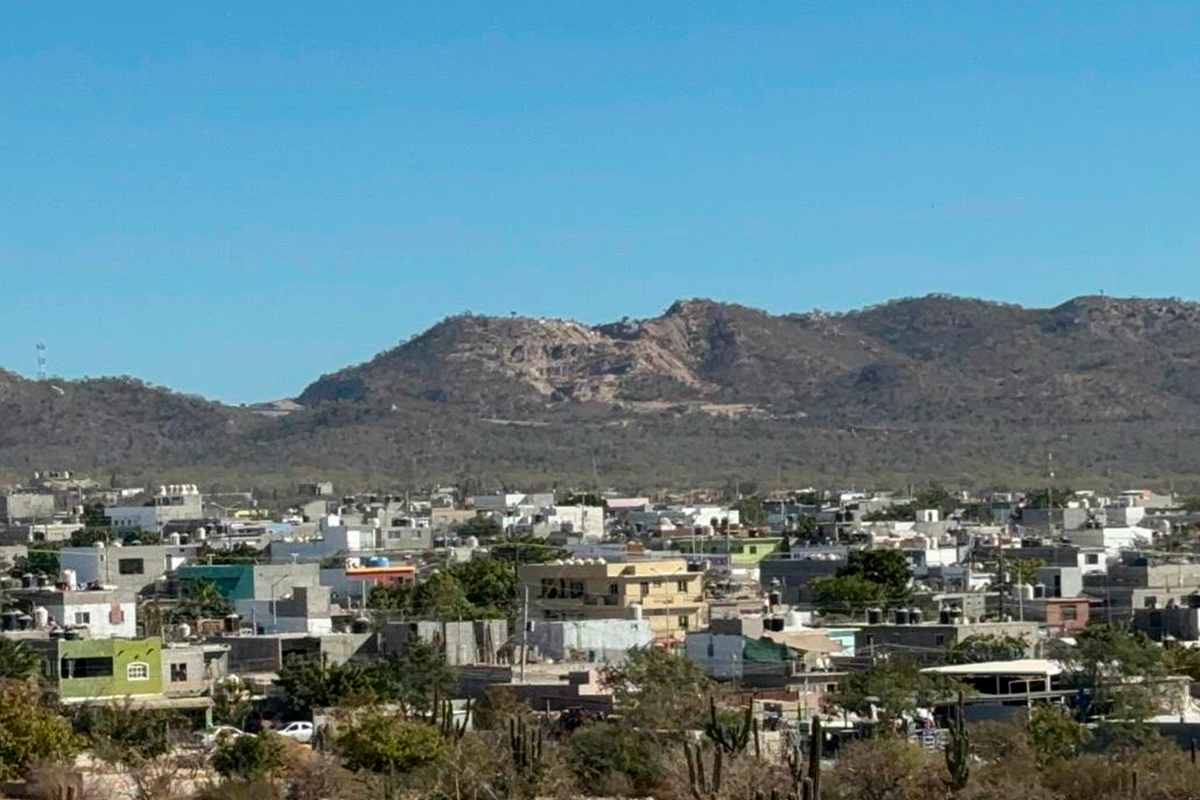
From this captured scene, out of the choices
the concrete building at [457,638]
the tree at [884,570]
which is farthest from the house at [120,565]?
the concrete building at [457,638]

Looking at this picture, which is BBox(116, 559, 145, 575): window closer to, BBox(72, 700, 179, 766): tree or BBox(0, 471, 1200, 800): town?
BBox(0, 471, 1200, 800): town

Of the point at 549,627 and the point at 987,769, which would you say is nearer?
the point at 987,769

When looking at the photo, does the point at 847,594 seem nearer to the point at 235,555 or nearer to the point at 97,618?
the point at 97,618

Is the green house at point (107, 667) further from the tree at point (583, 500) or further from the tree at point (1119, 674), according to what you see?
the tree at point (583, 500)

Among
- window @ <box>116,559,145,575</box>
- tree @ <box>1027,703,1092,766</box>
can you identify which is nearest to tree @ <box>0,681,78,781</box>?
tree @ <box>1027,703,1092,766</box>

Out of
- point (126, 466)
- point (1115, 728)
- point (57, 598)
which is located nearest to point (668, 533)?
point (57, 598)

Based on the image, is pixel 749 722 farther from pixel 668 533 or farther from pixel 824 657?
pixel 668 533

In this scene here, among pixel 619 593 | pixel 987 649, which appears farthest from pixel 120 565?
pixel 987 649
